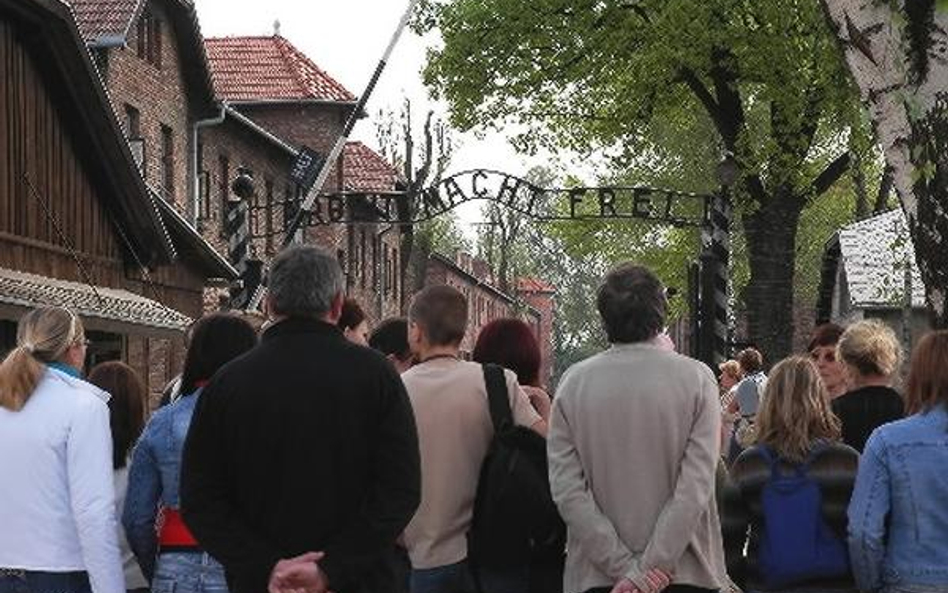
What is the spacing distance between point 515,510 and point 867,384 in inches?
75.0

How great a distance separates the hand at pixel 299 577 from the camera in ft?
18.1

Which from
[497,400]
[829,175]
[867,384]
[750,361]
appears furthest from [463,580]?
[829,175]

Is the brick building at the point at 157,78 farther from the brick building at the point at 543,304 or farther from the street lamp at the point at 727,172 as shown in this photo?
the brick building at the point at 543,304

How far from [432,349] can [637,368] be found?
1.13 meters

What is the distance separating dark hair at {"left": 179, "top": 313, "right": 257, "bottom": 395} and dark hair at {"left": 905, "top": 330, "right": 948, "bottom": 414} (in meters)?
2.38

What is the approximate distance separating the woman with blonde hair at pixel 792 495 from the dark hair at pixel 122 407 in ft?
7.89

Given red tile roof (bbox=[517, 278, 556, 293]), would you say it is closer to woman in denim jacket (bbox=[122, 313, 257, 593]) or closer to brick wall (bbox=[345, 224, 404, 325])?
brick wall (bbox=[345, 224, 404, 325])

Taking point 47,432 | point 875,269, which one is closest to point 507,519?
point 47,432

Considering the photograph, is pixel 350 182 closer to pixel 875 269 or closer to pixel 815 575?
pixel 875 269

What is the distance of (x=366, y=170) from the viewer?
6981cm

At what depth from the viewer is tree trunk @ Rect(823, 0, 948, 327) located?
810 cm

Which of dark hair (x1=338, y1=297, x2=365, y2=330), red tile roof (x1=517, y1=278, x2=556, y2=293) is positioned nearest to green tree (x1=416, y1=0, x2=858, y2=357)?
dark hair (x1=338, y1=297, x2=365, y2=330)

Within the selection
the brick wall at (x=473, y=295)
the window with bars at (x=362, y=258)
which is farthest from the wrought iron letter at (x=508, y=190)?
the brick wall at (x=473, y=295)

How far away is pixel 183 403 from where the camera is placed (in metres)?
7.21
